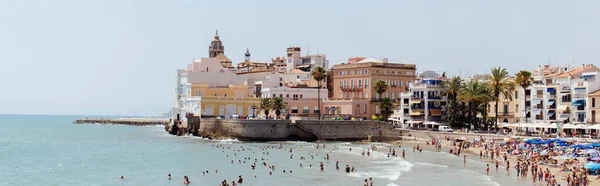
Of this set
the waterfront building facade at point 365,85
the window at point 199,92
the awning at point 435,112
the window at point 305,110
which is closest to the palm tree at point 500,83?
the awning at point 435,112

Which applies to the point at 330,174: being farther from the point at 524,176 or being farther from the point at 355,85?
the point at 355,85

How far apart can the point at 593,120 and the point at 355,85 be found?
3853 cm

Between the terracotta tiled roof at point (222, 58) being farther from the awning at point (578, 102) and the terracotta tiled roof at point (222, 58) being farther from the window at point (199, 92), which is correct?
the awning at point (578, 102)

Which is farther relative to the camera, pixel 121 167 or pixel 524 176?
pixel 121 167

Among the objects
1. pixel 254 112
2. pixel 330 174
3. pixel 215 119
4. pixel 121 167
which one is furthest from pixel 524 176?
pixel 254 112

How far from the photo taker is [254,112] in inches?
3797

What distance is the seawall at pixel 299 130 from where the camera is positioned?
8088 centimetres

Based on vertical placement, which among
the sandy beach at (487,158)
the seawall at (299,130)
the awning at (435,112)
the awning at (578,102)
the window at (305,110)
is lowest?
the sandy beach at (487,158)

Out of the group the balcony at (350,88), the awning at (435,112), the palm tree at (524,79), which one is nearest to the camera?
the palm tree at (524,79)

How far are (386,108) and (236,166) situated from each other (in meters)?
36.1

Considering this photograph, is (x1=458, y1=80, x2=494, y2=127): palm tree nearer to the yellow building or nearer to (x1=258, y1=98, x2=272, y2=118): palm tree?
(x1=258, y1=98, x2=272, y2=118): palm tree

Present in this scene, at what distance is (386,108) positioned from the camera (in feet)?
295

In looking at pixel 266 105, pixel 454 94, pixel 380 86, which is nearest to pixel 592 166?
pixel 454 94

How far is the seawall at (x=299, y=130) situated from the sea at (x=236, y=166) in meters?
1.80
